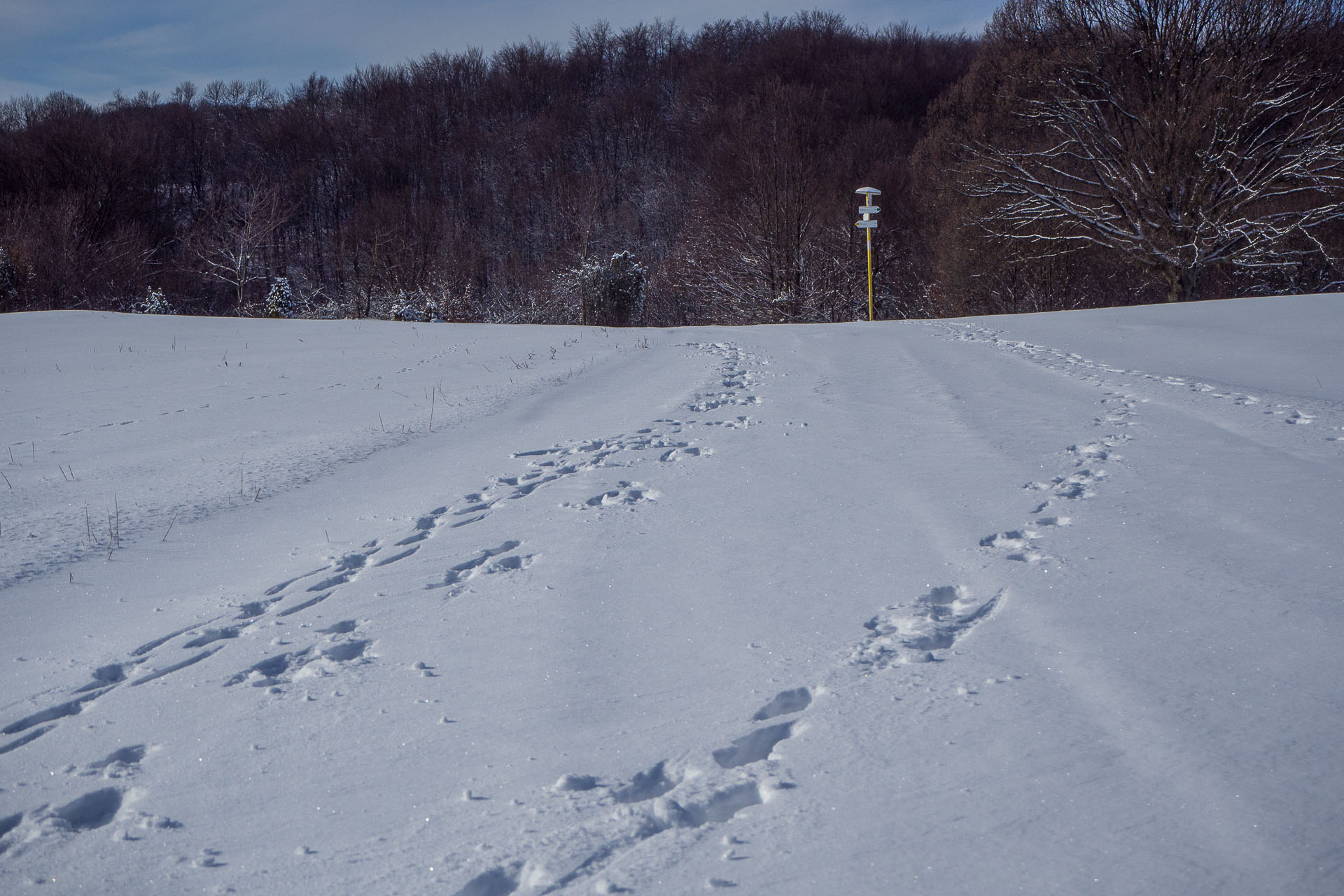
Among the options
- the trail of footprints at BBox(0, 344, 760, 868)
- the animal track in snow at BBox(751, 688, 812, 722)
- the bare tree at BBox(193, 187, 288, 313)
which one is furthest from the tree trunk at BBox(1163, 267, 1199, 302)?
the bare tree at BBox(193, 187, 288, 313)

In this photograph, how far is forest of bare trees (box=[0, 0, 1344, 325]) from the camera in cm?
1628

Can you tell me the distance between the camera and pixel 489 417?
608 cm

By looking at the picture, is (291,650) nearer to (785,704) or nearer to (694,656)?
(694,656)

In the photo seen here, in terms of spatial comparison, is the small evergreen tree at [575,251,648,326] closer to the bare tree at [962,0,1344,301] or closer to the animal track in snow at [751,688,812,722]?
the bare tree at [962,0,1344,301]

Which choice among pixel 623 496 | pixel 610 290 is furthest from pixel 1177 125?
pixel 623 496

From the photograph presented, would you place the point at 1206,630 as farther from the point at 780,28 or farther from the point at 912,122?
the point at 780,28

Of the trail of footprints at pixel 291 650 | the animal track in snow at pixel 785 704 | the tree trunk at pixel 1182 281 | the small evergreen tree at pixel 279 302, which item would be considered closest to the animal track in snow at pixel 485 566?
the trail of footprints at pixel 291 650

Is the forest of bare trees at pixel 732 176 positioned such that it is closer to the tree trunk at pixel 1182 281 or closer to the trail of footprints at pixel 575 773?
the tree trunk at pixel 1182 281

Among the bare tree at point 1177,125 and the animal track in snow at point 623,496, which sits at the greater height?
the bare tree at point 1177,125

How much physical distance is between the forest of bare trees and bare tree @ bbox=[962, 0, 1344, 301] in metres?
0.07

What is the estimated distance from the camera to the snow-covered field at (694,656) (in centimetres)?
165

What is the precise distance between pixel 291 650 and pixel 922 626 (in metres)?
1.98

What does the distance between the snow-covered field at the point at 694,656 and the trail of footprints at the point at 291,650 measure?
0.01 meters

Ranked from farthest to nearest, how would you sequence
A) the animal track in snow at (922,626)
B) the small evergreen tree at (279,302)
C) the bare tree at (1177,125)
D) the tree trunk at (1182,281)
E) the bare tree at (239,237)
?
1. the bare tree at (239,237)
2. the small evergreen tree at (279,302)
3. the tree trunk at (1182,281)
4. the bare tree at (1177,125)
5. the animal track in snow at (922,626)
